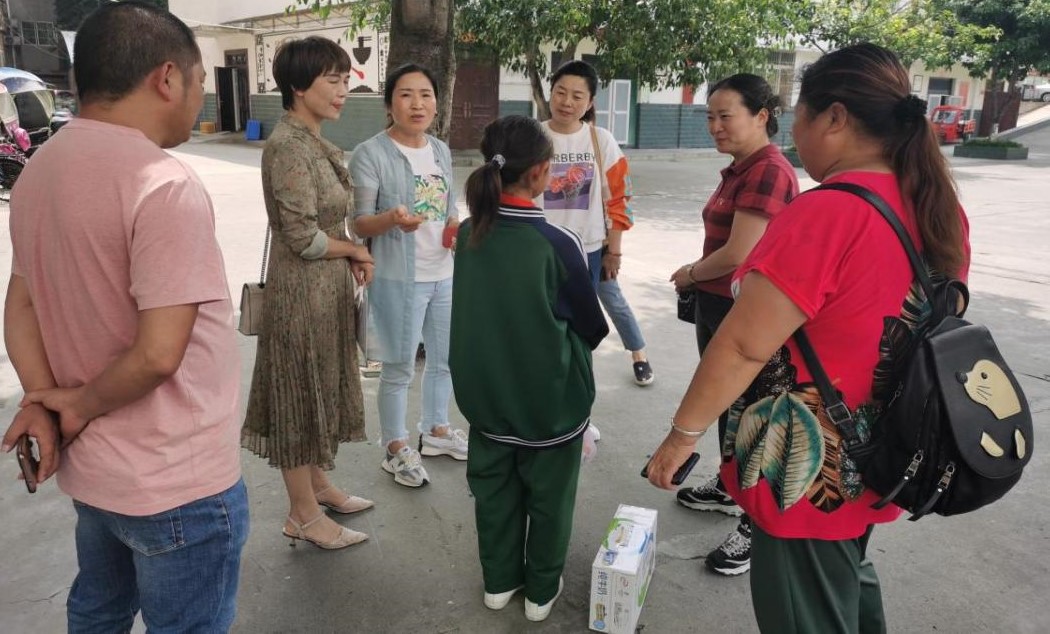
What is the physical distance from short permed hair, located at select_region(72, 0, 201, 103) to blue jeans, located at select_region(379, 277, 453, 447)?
1716mm

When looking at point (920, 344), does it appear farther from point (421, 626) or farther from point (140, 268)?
point (421, 626)

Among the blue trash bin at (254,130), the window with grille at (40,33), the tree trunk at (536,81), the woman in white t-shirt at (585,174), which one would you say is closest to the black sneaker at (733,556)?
the woman in white t-shirt at (585,174)

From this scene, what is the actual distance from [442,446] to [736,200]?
5.40 ft

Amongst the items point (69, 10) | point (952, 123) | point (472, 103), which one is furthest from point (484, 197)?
point (69, 10)

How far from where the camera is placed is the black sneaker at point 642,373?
4.34 metres

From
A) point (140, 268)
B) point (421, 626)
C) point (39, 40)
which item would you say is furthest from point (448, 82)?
point (39, 40)

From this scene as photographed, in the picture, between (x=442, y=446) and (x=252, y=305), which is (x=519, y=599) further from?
(x=252, y=305)

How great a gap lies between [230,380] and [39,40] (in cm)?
3700

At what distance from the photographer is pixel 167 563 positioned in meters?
1.44

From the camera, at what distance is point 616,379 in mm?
4457

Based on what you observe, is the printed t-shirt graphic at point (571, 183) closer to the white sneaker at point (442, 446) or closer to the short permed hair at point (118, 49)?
the white sneaker at point (442, 446)

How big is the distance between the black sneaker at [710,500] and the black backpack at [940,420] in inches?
59.2

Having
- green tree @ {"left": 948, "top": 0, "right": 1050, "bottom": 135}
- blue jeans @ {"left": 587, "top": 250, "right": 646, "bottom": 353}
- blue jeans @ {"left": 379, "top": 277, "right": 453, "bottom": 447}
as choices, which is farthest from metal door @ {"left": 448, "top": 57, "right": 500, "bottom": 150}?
blue jeans @ {"left": 379, "top": 277, "right": 453, "bottom": 447}

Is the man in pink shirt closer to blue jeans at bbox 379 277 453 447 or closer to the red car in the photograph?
blue jeans at bbox 379 277 453 447
